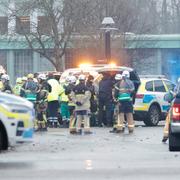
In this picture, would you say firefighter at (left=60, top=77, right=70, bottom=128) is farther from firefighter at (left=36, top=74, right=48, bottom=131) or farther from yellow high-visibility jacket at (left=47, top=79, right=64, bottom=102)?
firefighter at (left=36, top=74, right=48, bottom=131)

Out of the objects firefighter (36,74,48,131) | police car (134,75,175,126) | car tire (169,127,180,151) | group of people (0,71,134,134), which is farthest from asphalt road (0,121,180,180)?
police car (134,75,175,126)

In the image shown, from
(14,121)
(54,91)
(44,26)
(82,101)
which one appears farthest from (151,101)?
(44,26)

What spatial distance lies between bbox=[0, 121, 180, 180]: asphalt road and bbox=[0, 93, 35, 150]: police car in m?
0.43

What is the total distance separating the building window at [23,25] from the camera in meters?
41.5

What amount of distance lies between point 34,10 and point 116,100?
2044cm

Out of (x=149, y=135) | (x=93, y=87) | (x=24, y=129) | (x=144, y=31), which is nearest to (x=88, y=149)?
(x=24, y=129)

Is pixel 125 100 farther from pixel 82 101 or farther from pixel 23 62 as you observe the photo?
pixel 23 62

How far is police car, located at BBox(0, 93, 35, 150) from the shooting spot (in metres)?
13.4

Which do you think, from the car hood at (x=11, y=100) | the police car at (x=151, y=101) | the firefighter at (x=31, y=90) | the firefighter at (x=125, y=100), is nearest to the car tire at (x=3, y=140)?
the car hood at (x=11, y=100)

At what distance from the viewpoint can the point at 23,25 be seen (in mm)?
42094

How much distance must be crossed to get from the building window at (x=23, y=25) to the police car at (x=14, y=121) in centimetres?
2781

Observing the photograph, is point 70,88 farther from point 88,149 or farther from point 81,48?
point 81,48

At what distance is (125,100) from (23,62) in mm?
33511

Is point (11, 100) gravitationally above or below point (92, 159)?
above
